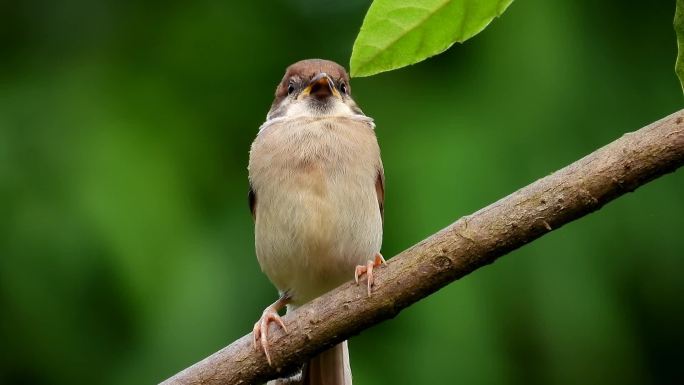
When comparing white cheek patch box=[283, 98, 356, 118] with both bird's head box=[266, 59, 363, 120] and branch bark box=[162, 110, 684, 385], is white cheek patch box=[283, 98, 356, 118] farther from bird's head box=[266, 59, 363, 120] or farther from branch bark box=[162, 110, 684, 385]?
branch bark box=[162, 110, 684, 385]

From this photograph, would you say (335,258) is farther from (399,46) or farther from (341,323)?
(399,46)

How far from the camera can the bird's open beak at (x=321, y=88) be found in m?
2.82

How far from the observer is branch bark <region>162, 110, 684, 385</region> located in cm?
152

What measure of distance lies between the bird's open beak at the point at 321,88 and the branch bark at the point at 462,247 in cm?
99

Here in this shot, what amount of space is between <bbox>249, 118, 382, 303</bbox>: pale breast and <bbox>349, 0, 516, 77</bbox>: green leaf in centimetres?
163

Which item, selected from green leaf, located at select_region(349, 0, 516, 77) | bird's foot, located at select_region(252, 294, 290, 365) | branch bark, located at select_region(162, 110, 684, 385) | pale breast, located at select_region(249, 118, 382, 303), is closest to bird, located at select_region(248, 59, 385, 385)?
pale breast, located at select_region(249, 118, 382, 303)

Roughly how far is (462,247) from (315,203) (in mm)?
855

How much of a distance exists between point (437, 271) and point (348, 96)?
126 cm

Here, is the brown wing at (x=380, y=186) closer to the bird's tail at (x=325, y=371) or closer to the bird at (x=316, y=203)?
the bird at (x=316, y=203)

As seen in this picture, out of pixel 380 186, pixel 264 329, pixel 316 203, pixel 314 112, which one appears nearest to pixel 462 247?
pixel 264 329

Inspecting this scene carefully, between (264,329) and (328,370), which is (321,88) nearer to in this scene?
(328,370)

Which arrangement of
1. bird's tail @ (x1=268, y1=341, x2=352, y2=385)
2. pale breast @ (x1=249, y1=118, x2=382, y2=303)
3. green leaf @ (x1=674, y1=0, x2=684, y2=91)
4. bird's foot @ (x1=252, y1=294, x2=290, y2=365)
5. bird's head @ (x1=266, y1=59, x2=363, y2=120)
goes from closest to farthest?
green leaf @ (x1=674, y1=0, x2=684, y2=91) < bird's foot @ (x1=252, y1=294, x2=290, y2=365) < pale breast @ (x1=249, y1=118, x2=382, y2=303) < bird's tail @ (x1=268, y1=341, x2=352, y2=385) < bird's head @ (x1=266, y1=59, x2=363, y2=120)

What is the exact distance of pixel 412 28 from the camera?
0.87 meters

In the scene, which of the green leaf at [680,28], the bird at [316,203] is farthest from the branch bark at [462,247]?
the green leaf at [680,28]
